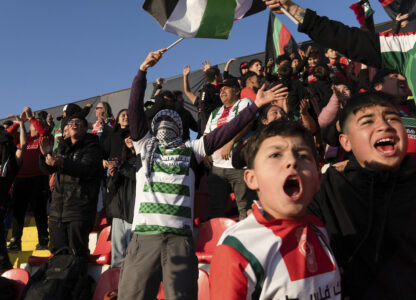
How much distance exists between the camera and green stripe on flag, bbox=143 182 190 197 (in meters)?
3.04

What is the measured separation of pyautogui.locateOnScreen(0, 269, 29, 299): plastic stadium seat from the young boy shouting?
3794 millimetres

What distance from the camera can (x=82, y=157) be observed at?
4.50 metres

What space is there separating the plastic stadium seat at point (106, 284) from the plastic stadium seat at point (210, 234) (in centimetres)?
96

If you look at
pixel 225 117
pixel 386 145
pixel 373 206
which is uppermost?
pixel 225 117

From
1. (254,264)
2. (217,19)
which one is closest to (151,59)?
(217,19)

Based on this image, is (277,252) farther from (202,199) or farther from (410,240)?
(202,199)

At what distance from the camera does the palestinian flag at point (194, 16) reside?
3629 millimetres

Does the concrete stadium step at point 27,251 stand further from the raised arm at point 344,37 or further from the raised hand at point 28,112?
the raised arm at point 344,37

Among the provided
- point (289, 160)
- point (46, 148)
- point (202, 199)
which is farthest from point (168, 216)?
point (202, 199)

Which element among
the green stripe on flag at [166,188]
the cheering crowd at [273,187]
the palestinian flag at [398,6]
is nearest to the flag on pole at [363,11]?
the cheering crowd at [273,187]

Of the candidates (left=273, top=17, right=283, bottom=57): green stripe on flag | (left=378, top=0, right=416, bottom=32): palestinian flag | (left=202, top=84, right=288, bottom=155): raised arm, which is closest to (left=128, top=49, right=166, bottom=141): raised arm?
(left=202, top=84, right=288, bottom=155): raised arm

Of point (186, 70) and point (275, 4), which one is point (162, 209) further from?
point (186, 70)

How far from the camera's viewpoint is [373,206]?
1496 millimetres

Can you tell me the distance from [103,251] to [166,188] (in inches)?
106
